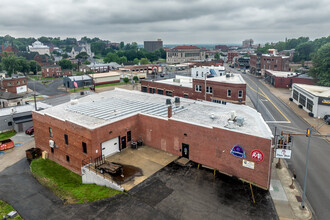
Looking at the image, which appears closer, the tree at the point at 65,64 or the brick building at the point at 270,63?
the brick building at the point at 270,63

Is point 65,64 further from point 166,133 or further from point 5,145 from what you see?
point 166,133

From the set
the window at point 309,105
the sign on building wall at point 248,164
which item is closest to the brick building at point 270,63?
the window at point 309,105

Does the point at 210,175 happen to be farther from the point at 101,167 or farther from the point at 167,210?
the point at 101,167

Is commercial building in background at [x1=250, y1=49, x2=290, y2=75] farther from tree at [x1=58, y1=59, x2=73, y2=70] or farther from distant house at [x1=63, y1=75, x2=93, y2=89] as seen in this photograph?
tree at [x1=58, y1=59, x2=73, y2=70]

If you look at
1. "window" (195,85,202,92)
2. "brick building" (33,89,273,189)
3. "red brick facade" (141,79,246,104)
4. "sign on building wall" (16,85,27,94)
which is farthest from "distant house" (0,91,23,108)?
"window" (195,85,202,92)

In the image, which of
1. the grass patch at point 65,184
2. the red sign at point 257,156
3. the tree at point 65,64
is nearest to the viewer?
the red sign at point 257,156

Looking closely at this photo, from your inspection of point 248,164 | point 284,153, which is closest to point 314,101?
point 284,153

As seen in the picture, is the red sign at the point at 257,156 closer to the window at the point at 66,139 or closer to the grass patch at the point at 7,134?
the window at the point at 66,139
